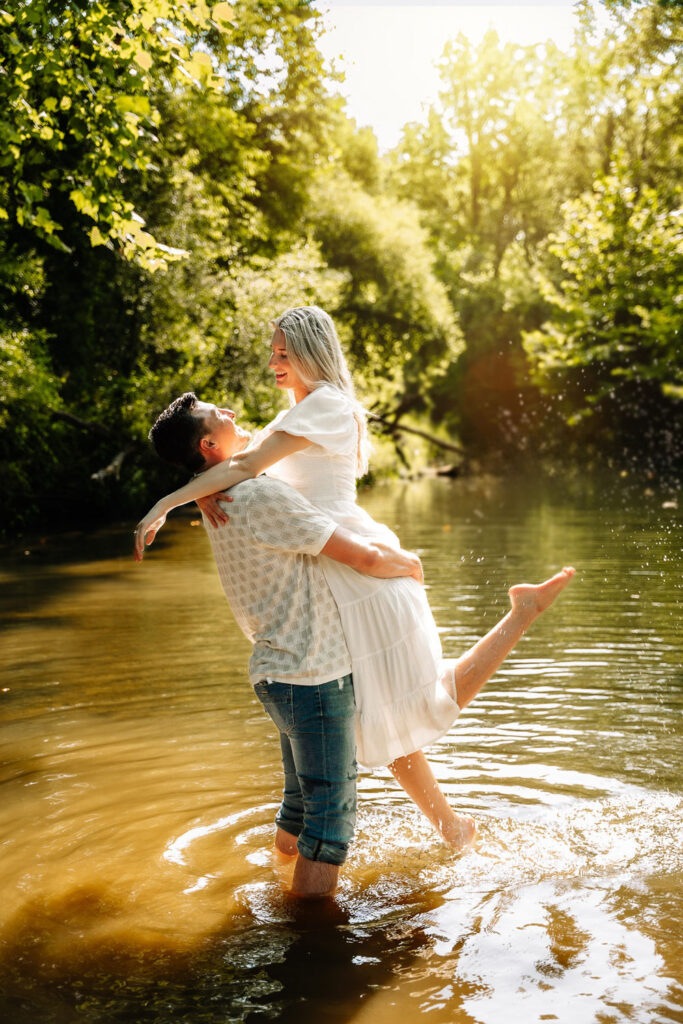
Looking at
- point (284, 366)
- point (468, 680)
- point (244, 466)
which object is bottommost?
point (468, 680)

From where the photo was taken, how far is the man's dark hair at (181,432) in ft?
11.8

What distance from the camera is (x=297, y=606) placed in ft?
11.7

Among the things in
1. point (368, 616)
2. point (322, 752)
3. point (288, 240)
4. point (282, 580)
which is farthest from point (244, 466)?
point (288, 240)

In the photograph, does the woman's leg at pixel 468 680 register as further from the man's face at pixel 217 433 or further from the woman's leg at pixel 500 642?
the man's face at pixel 217 433

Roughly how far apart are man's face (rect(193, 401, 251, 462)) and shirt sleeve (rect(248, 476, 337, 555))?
0.95 feet

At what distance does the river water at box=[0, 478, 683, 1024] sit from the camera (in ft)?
10.4

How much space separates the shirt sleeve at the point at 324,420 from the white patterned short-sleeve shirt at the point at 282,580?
0.19m

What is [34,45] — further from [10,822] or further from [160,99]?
[160,99]

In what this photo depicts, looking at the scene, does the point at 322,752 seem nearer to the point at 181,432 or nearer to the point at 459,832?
the point at 459,832

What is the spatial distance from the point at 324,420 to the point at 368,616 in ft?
2.30

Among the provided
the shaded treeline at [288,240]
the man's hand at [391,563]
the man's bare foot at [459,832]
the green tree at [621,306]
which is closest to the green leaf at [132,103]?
the shaded treeline at [288,240]

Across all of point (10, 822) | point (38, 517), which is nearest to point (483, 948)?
point (10, 822)

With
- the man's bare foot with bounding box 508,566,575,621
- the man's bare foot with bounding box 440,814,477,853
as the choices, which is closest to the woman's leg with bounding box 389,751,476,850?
the man's bare foot with bounding box 440,814,477,853

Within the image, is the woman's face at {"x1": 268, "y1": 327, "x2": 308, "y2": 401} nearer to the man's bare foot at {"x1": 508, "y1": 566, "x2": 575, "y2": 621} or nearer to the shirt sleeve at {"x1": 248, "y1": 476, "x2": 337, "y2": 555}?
the shirt sleeve at {"x1": 248, "y1": 476, "x2": 337, "y2": 555}
